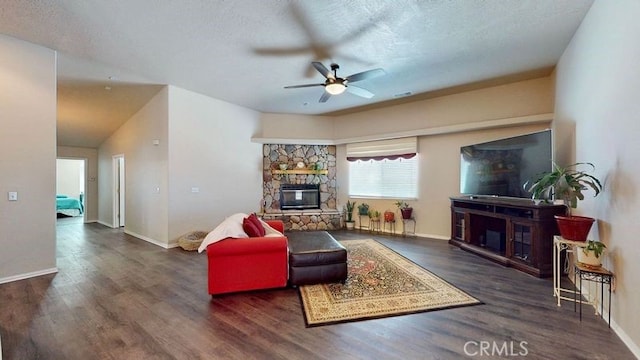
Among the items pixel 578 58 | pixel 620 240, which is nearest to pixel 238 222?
pixel 620 240

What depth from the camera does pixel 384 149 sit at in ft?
20.7

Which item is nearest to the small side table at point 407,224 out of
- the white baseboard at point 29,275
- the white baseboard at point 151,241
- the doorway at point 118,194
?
the white baseboard at point 151,241

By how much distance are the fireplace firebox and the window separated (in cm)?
94

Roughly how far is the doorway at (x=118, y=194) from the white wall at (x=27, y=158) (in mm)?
3875

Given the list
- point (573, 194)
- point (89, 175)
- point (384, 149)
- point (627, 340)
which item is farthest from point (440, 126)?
point (89, 175)

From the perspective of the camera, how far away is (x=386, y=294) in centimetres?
290

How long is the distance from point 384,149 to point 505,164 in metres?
2.62

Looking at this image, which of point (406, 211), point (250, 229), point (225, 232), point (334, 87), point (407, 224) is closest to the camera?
point (225, 232)

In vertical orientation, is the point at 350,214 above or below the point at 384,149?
below

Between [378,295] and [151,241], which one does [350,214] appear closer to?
[378,295]

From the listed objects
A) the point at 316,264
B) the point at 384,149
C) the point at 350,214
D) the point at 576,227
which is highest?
the point at 384,149

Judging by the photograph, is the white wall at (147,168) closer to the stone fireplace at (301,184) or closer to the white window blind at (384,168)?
the stone fireplace at (301,184)

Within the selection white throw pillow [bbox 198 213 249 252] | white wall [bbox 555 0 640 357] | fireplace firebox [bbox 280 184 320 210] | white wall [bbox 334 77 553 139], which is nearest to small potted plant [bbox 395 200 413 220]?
white wall [bbox 334 77 553 139]

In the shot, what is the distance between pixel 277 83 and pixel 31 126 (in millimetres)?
3398
